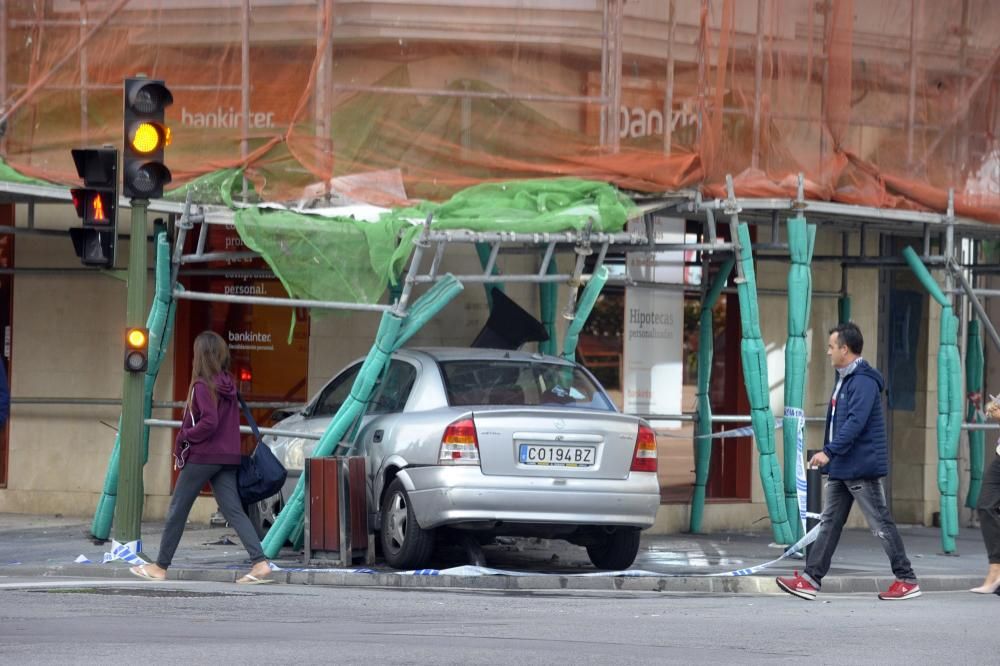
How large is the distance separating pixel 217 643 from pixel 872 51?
31.5 ft

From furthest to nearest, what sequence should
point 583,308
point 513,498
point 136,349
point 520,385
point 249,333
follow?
1. point 249,333
2. point 583,308
3. point 520,385
4. point 136,349
5. point 513,498

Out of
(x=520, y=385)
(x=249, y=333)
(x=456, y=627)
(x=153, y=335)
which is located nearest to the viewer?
(x=456, y=627)

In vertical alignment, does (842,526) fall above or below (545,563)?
above

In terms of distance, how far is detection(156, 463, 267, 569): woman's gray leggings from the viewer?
12.5 meters

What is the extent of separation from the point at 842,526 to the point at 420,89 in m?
5.20

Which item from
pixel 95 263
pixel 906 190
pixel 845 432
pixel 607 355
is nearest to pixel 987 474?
pixel 845 432

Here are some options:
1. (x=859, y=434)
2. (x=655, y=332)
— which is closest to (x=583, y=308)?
(x=655, y=332)

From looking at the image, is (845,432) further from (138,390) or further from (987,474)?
(138,390)

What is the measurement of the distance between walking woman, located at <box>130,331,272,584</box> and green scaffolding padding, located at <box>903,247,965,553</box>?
20.8 ft

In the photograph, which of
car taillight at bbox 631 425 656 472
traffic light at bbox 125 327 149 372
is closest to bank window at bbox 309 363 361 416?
traffic light at bbox 125 327 149 372

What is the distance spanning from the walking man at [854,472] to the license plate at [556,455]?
5.22 feet

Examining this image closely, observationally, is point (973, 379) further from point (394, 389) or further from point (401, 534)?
point (401, 534)

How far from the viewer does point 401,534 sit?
12.9m

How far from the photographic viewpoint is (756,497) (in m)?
18.0
